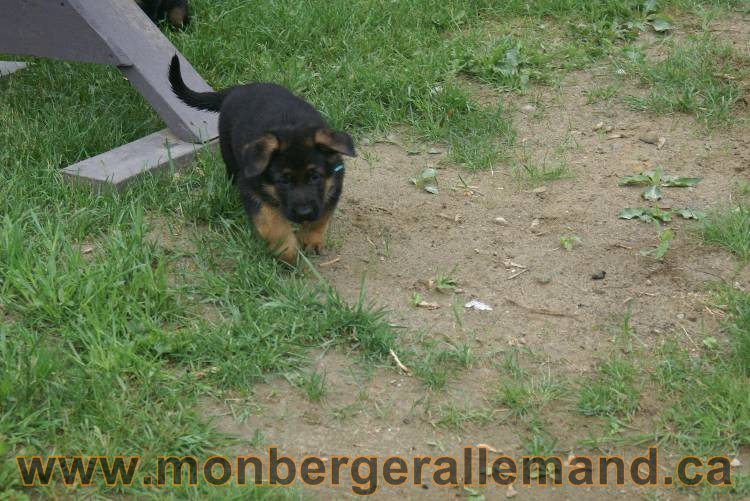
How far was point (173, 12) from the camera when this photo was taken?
25.9 feet

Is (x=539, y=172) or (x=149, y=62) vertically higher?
(x=149, y=62)

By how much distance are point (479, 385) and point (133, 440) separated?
59.5 inches

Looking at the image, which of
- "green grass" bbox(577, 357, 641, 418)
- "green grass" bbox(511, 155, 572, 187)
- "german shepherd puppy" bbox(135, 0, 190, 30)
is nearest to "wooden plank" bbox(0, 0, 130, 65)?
"german shepherd puppy" bbox(135, 0, 190, 30)

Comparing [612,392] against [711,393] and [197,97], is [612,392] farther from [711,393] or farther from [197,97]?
[197,97]

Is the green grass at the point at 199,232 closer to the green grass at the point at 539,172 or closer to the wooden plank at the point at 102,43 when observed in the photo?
the green grass at the point at 539,172

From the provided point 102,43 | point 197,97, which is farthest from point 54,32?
point 197,97

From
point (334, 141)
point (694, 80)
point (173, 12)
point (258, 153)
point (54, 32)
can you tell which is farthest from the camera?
point (173, 12)

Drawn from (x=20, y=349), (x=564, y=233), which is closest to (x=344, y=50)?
(x=564, y=233)

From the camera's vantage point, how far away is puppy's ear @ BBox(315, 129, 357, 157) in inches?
182

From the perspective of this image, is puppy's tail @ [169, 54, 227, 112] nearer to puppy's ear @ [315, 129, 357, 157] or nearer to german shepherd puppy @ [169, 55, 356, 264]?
german shepherd puppy @ [169, 55, 356, 264]

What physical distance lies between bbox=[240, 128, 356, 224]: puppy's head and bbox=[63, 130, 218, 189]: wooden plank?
1.08 m

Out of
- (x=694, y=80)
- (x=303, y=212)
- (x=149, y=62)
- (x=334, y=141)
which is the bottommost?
(x=694, y=80)

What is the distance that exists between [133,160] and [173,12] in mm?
2661

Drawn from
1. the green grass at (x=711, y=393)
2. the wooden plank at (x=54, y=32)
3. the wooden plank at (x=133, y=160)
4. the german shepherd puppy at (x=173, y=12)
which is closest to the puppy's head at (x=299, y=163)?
the wooden plank at (x=133, y=160)
